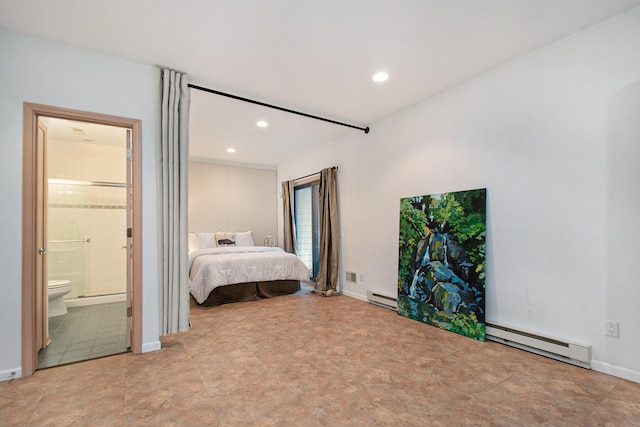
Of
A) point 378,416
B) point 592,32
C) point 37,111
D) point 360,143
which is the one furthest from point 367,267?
point 37,111

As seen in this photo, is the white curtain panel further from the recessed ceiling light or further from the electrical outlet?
the electrical outlet

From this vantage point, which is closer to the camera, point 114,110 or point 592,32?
point 592,32

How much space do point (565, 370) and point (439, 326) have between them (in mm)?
1090

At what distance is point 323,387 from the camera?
1.99 m

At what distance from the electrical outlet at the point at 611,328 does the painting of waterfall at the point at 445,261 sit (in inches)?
32.8

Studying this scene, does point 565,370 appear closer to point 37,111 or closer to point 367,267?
point 367,267

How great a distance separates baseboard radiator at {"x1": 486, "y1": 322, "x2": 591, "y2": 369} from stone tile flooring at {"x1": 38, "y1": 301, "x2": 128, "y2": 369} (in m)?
3.37

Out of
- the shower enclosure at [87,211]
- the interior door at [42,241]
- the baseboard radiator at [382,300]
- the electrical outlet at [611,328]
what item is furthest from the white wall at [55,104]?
the electrical outlet at [611,328]

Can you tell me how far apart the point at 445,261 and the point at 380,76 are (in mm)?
2019

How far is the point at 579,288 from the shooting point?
2311 mm

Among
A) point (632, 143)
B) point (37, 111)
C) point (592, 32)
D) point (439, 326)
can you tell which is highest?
point (592, 32)

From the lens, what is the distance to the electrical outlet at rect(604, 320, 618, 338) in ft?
7.00

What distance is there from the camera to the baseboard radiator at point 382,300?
3.79 m

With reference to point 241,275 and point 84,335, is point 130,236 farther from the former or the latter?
point 241,275
